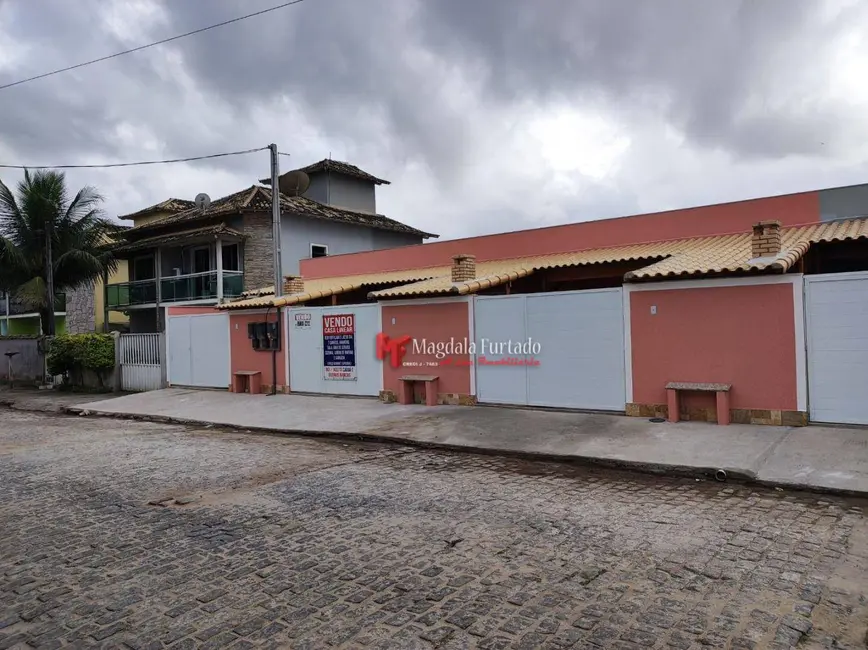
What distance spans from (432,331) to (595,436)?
15.8 feet

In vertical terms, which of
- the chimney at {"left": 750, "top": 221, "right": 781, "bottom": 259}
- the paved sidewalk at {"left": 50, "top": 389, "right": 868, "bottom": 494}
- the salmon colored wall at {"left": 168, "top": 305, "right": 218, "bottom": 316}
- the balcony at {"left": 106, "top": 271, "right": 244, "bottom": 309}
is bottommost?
the paved sidewalk at {"left": 50, "top": 389, "right": 868, "bottom": 494}

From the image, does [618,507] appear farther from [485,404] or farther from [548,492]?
[485,404]

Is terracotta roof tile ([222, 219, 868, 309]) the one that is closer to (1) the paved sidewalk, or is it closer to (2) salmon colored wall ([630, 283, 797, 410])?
(2) salmon colored wall ([630, 283, 797, 410])

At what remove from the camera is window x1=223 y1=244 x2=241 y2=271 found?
24266 mm

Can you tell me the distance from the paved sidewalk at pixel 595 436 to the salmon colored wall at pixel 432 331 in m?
0.58

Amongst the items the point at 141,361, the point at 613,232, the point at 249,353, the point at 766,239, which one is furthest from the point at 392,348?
the point at 141,361

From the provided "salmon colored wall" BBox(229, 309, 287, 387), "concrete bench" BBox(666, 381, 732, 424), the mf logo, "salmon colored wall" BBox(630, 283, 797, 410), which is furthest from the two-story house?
"concrete bench" BBox(666, 381, 732, 424)

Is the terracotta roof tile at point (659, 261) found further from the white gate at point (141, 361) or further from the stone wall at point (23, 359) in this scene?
the stone wall at point (23, 359)

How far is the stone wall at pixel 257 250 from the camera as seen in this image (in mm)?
23766

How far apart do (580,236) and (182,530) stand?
40.1 feet

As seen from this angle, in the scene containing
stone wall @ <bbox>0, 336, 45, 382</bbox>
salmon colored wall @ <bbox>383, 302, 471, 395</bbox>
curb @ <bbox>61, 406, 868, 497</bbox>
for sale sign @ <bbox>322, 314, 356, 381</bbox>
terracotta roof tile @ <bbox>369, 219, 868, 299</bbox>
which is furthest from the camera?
stone wall @ <bbox>0, 336, 45, 382</bbox>

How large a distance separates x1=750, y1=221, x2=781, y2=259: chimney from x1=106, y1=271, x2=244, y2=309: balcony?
18.8 metres

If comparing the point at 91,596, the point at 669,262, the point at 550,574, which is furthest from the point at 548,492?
the point at 669,262

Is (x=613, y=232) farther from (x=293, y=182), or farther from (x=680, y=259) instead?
(x=293, y=182)
